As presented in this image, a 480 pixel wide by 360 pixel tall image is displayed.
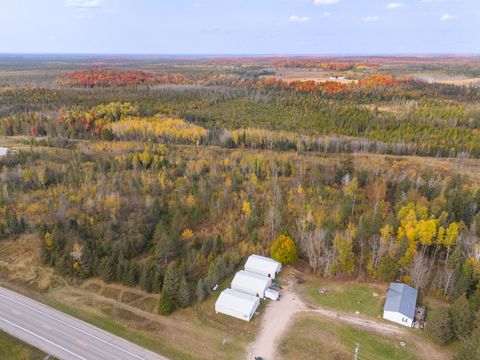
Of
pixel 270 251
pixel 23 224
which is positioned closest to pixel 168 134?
pixel 23 224

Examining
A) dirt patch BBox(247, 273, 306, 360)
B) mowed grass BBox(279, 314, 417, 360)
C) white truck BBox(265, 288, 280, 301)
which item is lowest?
dirt patch BBox(247, 273, 306, 360)

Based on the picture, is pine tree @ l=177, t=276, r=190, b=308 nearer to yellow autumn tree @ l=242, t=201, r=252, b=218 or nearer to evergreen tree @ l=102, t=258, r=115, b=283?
evergreen tree @ l=102, t=258, r=115, b=283

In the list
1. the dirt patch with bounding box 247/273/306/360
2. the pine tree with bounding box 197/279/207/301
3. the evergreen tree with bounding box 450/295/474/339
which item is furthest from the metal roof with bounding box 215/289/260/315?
the evergreen tree with bounding box 450/295/474/339

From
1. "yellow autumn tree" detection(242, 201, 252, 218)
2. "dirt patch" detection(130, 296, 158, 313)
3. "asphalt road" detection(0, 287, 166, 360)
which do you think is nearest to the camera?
"asphalt road" detection(0, 287, 166, 360)

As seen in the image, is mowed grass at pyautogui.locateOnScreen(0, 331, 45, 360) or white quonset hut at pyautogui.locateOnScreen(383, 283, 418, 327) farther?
white quonset hut at pyautogui.locateOnScreen(383, 283, 418, 327)

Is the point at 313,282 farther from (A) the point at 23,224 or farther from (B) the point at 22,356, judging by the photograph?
(A) the point at 23,224

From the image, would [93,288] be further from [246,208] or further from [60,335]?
[246,208]

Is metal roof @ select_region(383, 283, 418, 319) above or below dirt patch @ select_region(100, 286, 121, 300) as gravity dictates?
above
